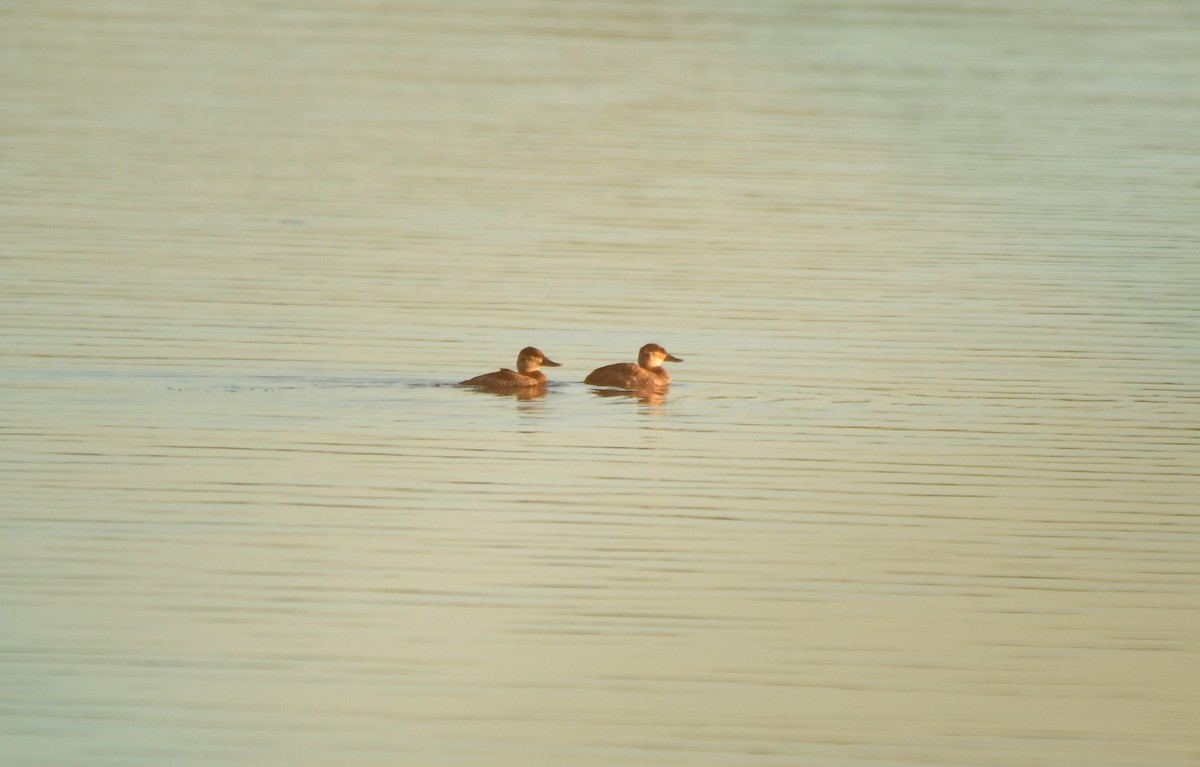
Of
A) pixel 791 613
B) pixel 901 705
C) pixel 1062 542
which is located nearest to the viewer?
pixel 901 705

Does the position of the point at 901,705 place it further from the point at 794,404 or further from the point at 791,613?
the point at 794,404

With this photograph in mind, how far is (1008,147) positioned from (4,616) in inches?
553

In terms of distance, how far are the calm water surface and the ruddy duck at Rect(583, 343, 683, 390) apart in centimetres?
12

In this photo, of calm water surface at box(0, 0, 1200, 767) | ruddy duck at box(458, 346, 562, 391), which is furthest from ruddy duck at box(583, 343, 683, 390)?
ruddy duck at box(458, 346, 562, 391)

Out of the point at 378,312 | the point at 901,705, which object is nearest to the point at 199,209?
the point at 378,312

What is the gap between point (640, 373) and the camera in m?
10.8

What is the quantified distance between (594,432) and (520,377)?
647mm

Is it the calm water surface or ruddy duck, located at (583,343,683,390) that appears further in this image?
ruddy duck, located at (583,343,683,390)

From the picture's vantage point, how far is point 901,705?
22.3 ft

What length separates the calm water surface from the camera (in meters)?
6.74

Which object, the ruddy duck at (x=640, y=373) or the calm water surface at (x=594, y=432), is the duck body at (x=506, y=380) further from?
the ruddy duck at (x=640, y=373)

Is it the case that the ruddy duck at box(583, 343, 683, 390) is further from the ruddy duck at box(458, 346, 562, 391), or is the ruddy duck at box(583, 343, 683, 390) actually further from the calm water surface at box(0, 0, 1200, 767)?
the ruddy duck at box(458, 346, 562, 391)

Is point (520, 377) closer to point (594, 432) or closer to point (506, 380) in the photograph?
point (506, 380)

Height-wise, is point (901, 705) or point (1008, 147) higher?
point (1008, 147)
